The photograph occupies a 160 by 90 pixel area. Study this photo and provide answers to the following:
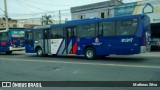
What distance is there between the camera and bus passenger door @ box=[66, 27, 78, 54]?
715 inches

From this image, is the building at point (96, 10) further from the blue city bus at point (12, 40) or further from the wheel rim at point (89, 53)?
the wheel rim at point (89, 53)

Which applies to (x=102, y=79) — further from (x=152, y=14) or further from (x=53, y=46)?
(x=152, y=14)

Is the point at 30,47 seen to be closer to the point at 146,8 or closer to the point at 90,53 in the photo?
the point at 90,53

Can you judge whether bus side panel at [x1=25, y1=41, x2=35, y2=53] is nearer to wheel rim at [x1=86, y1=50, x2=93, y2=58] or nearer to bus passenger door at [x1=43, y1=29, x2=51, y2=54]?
bus passenger door at [x1=43, y1=29, x2=51, y2=54]

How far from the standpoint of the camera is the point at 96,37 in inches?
659

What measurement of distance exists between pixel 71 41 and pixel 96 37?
251 cm

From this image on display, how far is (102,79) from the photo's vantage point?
9156 millimetres

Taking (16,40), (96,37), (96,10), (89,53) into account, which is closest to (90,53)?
(89,53)

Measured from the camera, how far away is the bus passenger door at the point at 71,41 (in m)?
18.2

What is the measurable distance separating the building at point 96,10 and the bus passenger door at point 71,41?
2032 cm

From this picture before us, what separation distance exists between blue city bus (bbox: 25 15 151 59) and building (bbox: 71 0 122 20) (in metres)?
19.2

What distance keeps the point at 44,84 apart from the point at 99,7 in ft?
113

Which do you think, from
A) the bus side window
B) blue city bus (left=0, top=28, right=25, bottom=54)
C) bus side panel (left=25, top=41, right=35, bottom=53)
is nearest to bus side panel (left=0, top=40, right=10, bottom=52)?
blue city bus (left=0, top=28, right=25, bottom=54)

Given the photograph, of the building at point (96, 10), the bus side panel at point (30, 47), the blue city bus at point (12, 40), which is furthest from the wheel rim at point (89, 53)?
the building at point (96, 10)
